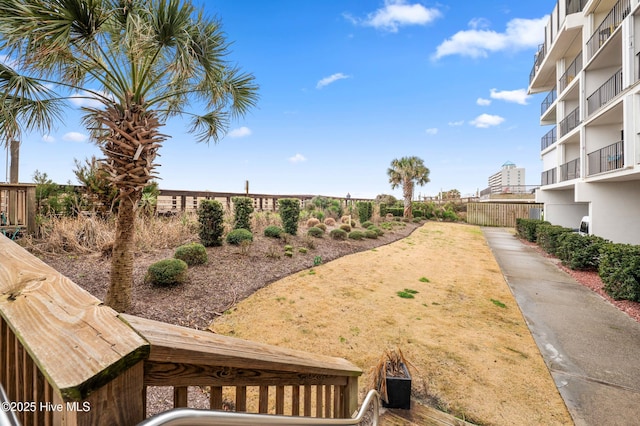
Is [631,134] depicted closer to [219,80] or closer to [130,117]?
[219,80]

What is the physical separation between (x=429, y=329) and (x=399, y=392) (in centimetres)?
191

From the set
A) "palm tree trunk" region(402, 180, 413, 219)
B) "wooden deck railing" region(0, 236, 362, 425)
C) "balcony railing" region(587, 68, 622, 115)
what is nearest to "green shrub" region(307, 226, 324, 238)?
"wooden deck railing" region(0, 236, 362, 425)

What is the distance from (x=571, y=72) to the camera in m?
12.5

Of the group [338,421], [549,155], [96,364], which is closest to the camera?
[96,364]

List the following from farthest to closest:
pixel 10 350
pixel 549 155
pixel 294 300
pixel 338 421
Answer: pixel 549 155
pixel 294 300
pixel 338 421
pixel 10 350

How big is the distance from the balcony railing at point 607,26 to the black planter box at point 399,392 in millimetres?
12337

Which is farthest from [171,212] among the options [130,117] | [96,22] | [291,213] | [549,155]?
[549,155]

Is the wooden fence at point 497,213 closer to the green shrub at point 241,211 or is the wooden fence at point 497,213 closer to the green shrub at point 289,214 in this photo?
the green shrub at point 289,214

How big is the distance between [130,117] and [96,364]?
14.8 feet

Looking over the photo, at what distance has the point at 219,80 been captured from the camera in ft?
15.5

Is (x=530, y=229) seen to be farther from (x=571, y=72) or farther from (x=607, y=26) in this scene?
(x=607, y=26)

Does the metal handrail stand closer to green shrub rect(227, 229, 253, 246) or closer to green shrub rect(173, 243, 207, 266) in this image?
green shrub rect(173, 243, 207, 266)

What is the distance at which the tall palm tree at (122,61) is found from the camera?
3035 millimetres

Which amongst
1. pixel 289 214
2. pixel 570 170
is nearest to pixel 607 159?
pixel 570 170
